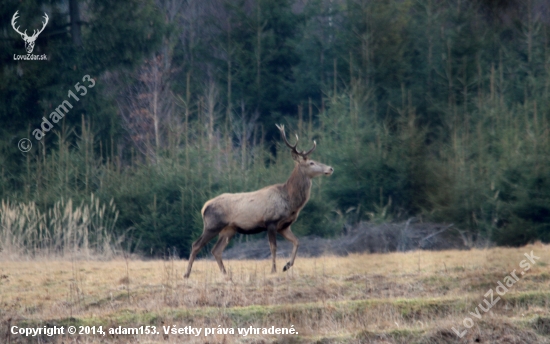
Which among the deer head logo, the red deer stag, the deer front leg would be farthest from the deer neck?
the deer head logo

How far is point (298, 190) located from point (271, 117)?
21800 millimetres

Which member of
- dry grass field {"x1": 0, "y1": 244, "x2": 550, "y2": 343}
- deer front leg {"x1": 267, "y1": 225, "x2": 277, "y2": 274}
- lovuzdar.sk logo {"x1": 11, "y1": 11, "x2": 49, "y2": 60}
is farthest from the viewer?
lovuzdar.sk logo {"x1": 11, "y1": 11, "x2": 49, "y2": 60}

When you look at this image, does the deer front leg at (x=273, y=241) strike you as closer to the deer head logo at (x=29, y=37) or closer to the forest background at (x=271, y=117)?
the forest background at (x=271, y=117)

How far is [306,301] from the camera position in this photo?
12258 mm

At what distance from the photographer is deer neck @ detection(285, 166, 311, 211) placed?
1511 centimetres

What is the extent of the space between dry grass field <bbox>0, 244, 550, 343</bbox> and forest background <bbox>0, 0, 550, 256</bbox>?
5.16 m

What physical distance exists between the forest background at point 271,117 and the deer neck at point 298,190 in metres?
4.95

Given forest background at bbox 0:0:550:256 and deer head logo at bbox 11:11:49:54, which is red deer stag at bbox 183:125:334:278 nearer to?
forest background at bbox 0:0:550:256

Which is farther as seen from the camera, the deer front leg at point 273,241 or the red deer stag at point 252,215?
the red deer stag at point 252,215

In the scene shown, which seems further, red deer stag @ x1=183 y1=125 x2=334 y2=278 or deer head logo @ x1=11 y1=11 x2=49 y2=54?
deer head logo @ x1=11 y1=11 x2=49 y2=54

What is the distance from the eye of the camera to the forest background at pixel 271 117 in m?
21.6

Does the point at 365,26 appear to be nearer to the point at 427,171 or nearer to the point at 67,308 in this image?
the point at 427,171

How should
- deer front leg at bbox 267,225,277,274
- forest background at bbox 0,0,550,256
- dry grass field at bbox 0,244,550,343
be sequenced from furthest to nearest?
forest background at bbox 0,0,550,256, deer front leg at bbox 267,225,277,274, dry grass field at bbox 0,244,550,343

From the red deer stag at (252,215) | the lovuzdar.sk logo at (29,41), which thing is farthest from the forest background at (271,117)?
the red deer stag at (252,215)
